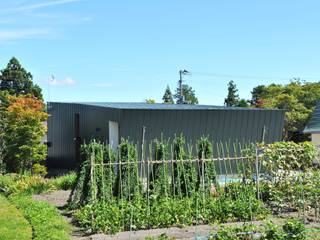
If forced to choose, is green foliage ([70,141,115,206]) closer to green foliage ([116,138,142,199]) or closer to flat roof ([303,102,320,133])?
green foliage ([116,138,142,199])

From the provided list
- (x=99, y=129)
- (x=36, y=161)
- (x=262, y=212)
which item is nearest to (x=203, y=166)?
(x=262, y=212)

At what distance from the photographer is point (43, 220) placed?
32.1 feet

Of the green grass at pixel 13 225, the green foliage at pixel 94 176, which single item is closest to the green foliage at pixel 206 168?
the green foliage at pixel 94 176

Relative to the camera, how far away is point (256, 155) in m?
11.2

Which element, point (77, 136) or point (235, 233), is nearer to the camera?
point (235, 233)

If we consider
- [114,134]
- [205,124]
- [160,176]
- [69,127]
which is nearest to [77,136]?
[69,127]

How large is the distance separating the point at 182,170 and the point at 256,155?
1777 mm

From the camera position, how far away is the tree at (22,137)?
2028 cm

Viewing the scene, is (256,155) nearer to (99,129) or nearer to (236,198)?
(236,198)

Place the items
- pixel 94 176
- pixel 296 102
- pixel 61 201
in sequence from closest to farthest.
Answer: pixel 94 176 → pixel 61 201 → pixel 296 102

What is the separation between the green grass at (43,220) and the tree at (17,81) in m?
39.3

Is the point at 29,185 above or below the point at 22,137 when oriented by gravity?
below

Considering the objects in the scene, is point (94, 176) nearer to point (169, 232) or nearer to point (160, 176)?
point (160, 176)

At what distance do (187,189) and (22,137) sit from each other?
36.6 ft
